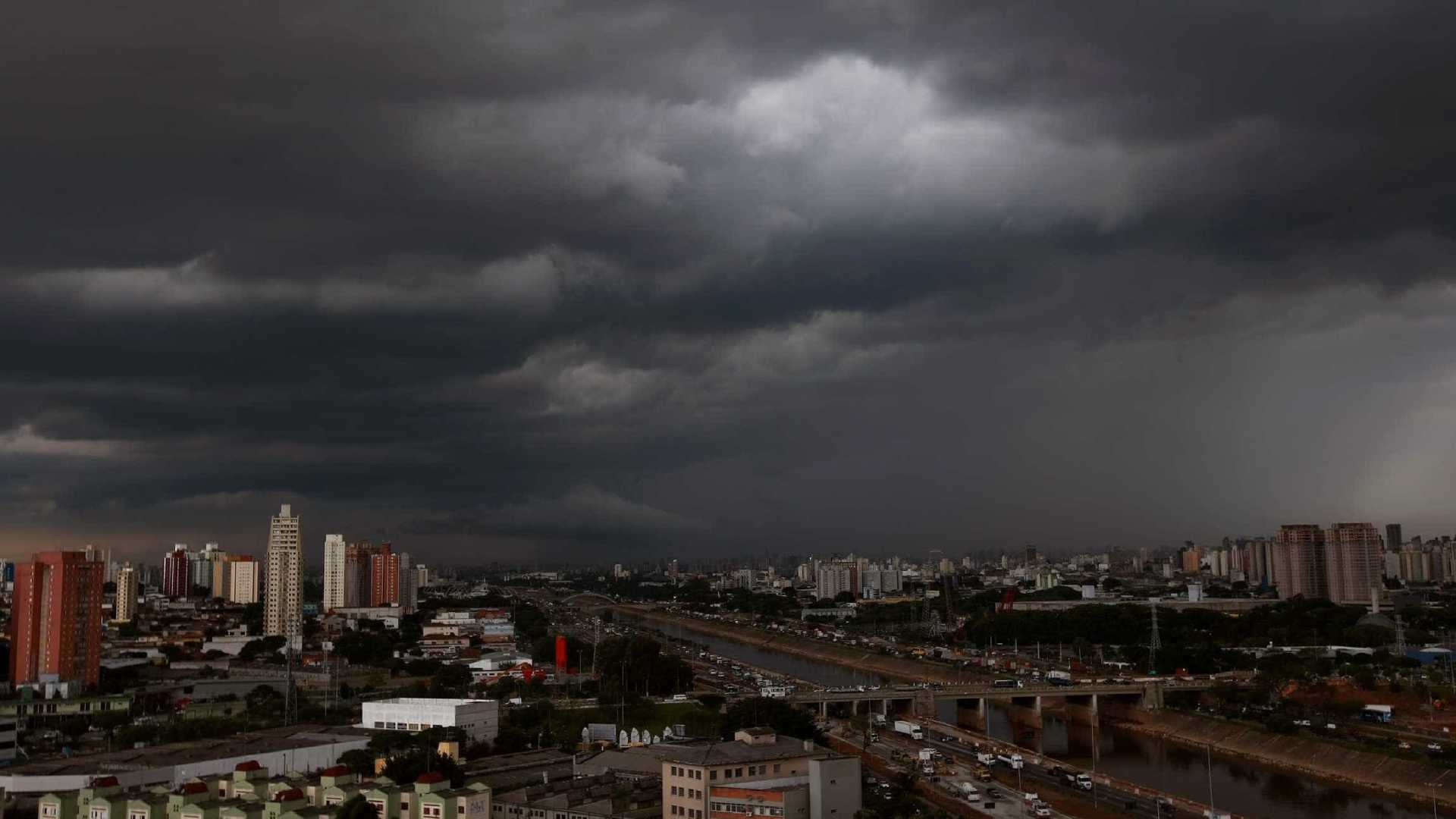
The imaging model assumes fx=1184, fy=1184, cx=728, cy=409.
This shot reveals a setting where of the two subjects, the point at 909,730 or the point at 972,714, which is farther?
the point at 972,714

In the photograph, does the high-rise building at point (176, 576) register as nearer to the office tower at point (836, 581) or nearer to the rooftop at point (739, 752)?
the office tower at point (836, 581)

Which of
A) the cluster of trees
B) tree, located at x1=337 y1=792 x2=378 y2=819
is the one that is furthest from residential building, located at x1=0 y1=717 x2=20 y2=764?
the cluster of trees

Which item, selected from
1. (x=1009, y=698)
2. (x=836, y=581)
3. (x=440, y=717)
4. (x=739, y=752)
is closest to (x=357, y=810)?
(x=739, y=752)

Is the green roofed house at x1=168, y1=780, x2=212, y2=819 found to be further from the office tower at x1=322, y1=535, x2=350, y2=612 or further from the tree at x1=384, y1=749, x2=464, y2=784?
the office tower at x1=322, y1=535, x2=350, y2=612

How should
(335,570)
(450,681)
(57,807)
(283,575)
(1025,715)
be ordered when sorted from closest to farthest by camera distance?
(57,807) < (1025,715) < (450,681) < (283,575) < (335,570)

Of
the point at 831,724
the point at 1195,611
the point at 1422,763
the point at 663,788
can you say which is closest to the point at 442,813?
the point at 663,788

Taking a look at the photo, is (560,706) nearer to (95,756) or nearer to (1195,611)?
(95,756)

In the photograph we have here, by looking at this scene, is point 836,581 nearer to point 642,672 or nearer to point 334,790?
point 642,672
